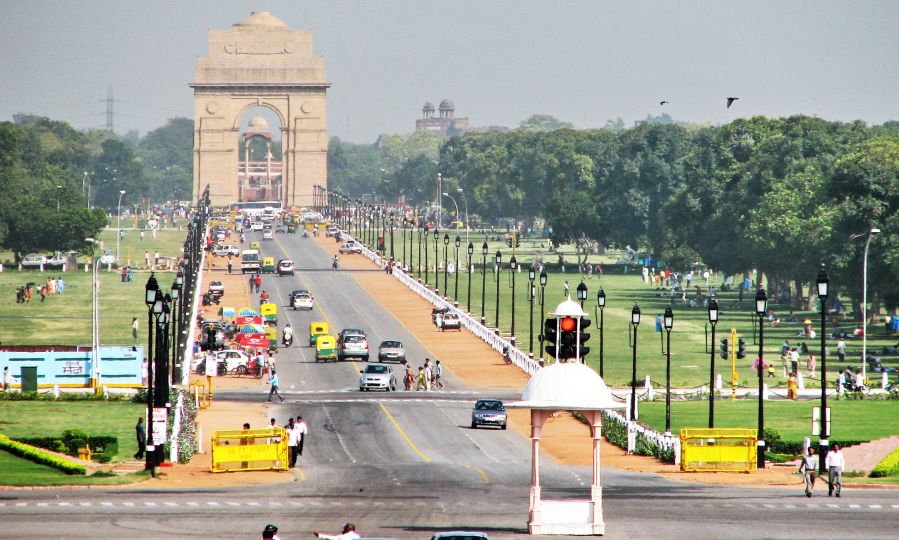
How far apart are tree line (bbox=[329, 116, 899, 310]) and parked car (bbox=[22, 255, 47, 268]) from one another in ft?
151

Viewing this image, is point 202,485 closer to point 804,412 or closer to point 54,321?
point 804,412

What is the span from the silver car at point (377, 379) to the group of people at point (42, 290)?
45.2 metres

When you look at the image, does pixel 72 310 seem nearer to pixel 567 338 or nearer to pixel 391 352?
pixel 391 352

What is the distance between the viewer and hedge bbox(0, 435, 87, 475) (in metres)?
41.4

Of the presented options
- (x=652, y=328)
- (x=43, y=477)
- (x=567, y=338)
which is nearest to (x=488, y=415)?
(x=43, y=477)

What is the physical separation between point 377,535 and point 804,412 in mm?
30884

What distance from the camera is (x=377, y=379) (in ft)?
219

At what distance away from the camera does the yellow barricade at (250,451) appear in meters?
41.9

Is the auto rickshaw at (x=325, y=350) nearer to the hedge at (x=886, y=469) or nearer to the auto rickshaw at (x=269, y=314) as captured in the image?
the auto rickshaw at (x=269, y=314)

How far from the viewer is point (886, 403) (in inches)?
2430

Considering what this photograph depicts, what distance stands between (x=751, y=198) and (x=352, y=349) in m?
52.0

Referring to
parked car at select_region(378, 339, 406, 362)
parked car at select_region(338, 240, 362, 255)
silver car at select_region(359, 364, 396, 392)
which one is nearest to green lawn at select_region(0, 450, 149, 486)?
silver car at select_region(359, 364, 396, 392)

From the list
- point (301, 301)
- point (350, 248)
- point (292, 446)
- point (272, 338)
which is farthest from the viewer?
point (350, 248)

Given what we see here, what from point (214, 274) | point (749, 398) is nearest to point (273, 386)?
point (749, 398)
